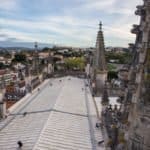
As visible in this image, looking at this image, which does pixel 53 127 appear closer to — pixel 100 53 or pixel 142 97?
pixel 142 97

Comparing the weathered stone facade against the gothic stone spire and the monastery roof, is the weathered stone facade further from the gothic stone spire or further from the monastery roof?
the gothic stone spire

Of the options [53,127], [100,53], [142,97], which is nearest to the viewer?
[142,97]

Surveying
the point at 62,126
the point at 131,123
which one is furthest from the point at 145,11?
the point at 62,126

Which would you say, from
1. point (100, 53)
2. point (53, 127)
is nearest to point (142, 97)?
point (53, 127)

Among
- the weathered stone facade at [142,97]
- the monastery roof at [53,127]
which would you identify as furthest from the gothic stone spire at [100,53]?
the weathered stone facade at [142,97]

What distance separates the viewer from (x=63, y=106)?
83.8ft

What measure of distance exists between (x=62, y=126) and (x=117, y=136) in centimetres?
1184

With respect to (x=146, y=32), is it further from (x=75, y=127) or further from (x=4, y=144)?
(x=75, y=127)

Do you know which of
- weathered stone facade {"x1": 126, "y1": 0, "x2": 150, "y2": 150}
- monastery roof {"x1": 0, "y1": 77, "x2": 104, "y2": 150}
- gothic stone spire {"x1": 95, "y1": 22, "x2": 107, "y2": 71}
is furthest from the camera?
gothic stone spire {"x1": 95, "y1": 22, "x2": 107, "y2": 71}

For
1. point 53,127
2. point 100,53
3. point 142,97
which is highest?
point 142,97

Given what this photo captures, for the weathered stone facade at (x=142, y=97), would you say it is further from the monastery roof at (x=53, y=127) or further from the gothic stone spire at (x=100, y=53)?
the gothic stone spire at (x=100, y=53)

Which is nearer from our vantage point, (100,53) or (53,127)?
(53,127)

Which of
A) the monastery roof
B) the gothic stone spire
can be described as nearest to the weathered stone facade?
the monastery roof

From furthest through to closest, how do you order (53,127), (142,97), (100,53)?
(100,53) < (53,127) < (142,97)
